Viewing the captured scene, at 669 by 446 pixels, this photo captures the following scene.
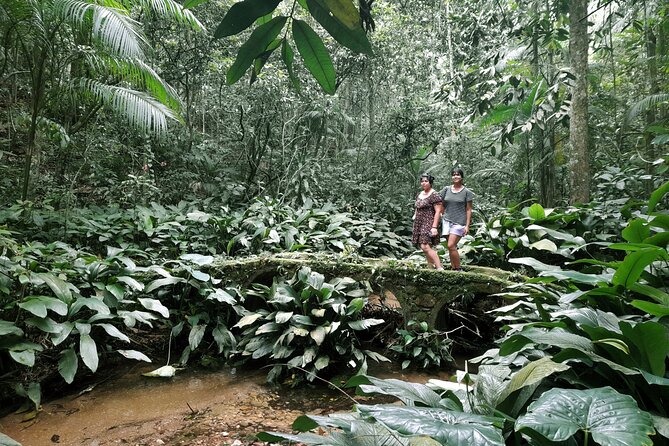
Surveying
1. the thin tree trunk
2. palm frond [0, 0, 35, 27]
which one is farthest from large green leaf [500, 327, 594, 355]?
the thin tree trunk

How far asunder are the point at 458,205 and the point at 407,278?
1250 millimetres

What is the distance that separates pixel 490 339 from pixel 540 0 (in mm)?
5825

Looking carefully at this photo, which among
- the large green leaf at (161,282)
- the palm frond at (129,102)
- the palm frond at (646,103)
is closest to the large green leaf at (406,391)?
the large green leaf at (161,282)

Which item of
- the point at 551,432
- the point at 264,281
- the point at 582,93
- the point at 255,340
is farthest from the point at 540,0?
the point at 551,432

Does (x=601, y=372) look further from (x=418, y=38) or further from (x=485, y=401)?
(x=418, y=38)

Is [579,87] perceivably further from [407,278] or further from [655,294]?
[655,294]

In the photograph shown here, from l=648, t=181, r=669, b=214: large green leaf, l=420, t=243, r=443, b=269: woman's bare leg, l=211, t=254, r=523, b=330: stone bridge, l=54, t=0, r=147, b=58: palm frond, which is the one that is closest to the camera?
l=648, t=181, r=669, b=214: large green leaf

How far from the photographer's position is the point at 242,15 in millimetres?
741

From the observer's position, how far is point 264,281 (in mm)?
5668

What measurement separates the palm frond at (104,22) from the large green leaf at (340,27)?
529 centimetres

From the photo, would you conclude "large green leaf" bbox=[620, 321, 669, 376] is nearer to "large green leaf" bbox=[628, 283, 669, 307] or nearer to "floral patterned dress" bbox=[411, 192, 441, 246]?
"large green leaf" bbox=[628, 283, 669, 307]

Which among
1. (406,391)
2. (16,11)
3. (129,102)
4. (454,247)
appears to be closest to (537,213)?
(454,247)

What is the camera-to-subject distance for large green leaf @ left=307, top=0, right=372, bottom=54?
74 cm

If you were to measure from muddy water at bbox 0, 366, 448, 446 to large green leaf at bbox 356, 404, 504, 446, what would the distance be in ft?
7.02
